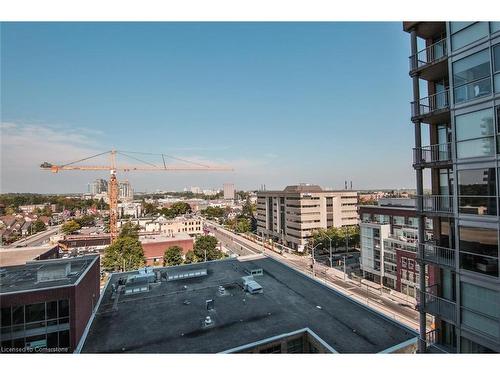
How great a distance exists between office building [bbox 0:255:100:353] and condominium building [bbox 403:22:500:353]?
1316 cm

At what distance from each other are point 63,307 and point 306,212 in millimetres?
41748

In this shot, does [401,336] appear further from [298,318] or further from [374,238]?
[374,238]

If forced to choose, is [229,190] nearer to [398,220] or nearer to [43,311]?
[398,220]

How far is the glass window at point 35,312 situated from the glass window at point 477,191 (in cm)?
1511

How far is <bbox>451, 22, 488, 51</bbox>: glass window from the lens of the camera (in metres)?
5.74

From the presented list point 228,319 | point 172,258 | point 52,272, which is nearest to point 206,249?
point 172,258

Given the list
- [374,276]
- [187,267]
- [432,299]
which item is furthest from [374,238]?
[432,299]

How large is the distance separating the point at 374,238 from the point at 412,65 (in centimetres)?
2685

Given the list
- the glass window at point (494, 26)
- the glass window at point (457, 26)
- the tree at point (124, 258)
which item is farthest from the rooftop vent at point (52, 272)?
the tree at point (124, 258)

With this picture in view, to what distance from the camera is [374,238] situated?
1217 inches

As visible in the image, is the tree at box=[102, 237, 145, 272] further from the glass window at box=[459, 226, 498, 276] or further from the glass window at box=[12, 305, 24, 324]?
the glass window at box=[459, 226, 498, 276]

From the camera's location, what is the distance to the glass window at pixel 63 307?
38.5 ft

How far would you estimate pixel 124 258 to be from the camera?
109 ft

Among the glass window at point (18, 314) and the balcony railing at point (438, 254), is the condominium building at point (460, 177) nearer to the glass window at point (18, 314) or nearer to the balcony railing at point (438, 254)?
the balcony railing at point (438, 254)
